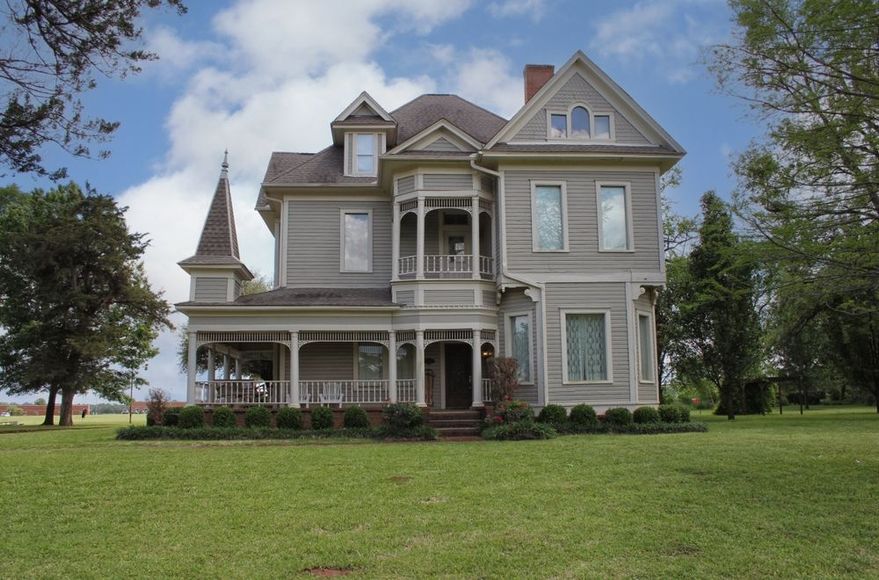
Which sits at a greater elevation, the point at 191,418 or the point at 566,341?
the point at 566,341

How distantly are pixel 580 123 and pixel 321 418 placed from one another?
34.3 ft

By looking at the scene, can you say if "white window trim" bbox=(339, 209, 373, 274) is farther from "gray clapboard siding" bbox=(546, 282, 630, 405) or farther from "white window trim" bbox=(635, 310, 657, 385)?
"white window trim" bbox=(635, 310, 657, 385)

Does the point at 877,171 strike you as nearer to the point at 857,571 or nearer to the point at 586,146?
the point at 857,571

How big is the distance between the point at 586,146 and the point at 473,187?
10.6ft

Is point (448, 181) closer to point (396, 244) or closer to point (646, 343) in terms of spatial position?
point (396, 244)

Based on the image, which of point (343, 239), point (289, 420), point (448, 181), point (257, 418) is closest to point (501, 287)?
point (448, 181)

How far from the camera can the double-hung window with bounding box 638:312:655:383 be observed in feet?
63.1

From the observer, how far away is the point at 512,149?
18.7 metres

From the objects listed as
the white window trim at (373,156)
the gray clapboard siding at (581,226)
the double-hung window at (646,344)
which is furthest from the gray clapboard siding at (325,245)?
the double-hung window at (646,344)

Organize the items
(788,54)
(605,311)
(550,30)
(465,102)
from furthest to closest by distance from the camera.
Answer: (465,102)
(605,311)
(550,30)
(788,54)

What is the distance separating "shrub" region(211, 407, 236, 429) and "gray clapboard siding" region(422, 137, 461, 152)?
8.60 m

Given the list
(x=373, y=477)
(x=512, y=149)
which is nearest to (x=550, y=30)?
(x=512, y=149)

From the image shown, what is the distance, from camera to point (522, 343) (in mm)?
18828

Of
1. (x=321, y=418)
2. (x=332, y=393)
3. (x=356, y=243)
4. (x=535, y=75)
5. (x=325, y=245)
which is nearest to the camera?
(x=321, y=418)
